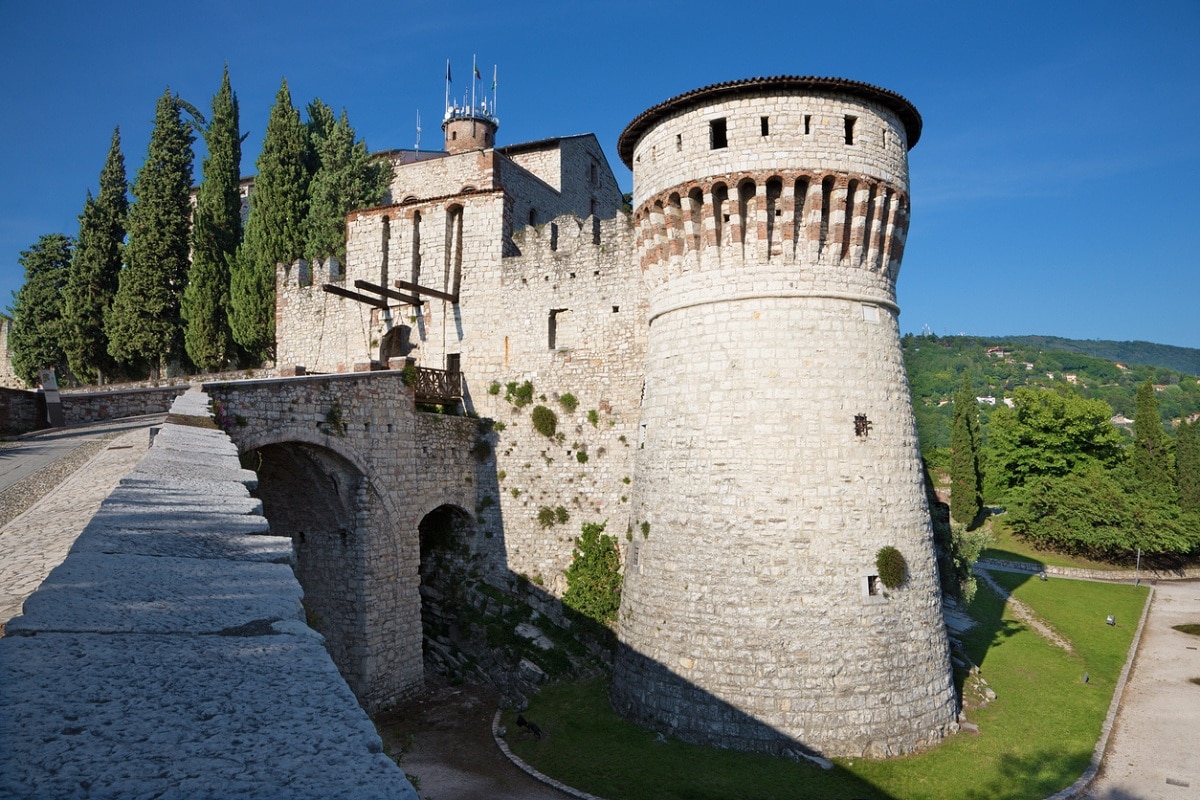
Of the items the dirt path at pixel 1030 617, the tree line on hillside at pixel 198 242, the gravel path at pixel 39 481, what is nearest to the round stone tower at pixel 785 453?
the gravel path at pixel 39 481

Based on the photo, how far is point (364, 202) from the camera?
27297 millimetres

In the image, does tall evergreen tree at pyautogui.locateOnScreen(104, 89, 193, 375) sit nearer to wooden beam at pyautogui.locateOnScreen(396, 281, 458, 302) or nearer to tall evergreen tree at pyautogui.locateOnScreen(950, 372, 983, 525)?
wooden beam at pyautogui.locateOnScreen(396, 281, 458, 302)

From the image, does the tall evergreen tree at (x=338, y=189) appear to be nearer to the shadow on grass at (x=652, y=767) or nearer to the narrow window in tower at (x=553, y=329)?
the narrow window in tower at (x=553, y=329)

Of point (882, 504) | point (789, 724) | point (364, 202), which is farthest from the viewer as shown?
point (364, 202)

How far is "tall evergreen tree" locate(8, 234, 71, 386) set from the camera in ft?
116

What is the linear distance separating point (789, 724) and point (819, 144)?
37.3 ft

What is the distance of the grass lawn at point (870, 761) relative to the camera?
42.5 ft

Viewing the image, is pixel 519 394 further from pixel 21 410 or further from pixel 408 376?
pixel 21 410

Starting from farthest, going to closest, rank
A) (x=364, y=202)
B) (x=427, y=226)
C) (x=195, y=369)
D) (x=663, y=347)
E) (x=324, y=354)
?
(x=195, y=369) → (x=364, y=202) → (x=324, y=354) → (x=427, y=226) → (x=663, y=347)

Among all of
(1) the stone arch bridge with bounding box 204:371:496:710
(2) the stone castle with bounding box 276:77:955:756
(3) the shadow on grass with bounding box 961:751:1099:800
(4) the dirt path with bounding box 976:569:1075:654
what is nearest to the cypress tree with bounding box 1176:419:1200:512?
(4) the dirt path with bounding box 976:569:1075:654

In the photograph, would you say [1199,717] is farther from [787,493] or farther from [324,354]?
[324,354]

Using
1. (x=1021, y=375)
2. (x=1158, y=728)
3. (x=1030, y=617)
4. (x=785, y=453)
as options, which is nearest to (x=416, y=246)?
(x=785, y=453)

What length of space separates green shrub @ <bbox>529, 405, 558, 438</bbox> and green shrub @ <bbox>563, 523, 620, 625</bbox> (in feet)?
8.98

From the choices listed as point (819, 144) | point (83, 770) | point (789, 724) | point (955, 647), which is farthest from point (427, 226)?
point (83, 770)
